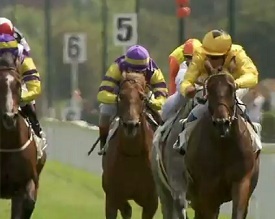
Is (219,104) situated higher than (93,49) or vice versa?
(219,104)

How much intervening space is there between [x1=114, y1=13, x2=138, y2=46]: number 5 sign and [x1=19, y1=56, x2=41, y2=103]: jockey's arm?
11.1 m

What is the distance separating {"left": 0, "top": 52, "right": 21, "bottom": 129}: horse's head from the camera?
44.7 feet

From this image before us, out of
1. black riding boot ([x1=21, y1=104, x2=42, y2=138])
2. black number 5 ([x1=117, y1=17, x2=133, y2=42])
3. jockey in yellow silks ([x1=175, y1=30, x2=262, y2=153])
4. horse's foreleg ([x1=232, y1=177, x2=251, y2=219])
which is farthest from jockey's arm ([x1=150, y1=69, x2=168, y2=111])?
black number 5 ([x1=117, y1=17, x2=133, y2=42])

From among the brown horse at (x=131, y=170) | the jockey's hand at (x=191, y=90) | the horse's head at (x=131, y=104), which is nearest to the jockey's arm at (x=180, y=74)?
the brown horse at (x=131, y=170)

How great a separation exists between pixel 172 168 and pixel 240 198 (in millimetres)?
2381

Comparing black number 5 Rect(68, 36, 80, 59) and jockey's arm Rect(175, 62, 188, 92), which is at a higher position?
jockey's arm Rect(175, 62, 188, 92)

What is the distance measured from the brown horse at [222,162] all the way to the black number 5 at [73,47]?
18.3 meters

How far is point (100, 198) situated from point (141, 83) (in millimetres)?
7996

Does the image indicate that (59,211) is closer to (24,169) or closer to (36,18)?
(24,169)

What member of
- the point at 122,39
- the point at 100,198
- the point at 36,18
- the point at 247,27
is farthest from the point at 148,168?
the point at 36,18

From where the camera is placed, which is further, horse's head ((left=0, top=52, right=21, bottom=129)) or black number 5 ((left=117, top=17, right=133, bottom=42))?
black number 5 ((left=117, top=17, right=133, bottom=42))

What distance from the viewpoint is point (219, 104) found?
41.8ft

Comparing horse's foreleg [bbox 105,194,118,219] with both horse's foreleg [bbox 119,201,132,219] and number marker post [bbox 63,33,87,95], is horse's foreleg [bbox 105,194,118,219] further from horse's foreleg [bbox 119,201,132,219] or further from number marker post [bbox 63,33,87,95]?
number marker post [bbox 63,33,87,95]

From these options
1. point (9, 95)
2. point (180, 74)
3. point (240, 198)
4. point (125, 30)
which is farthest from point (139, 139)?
point (125, 30)
